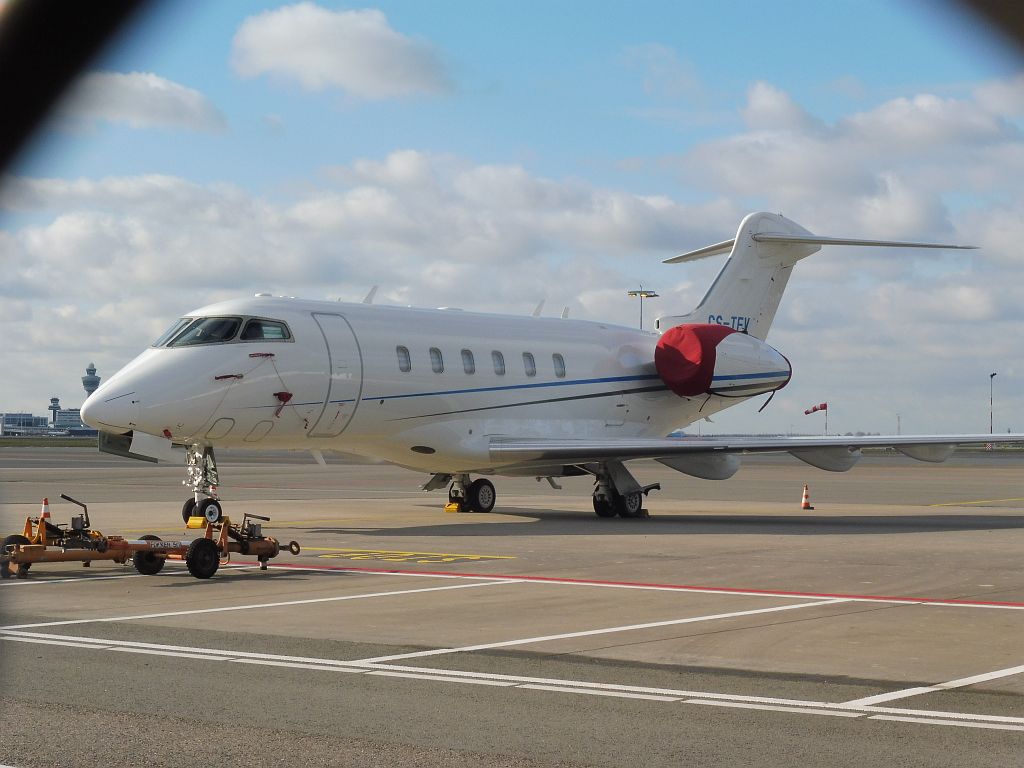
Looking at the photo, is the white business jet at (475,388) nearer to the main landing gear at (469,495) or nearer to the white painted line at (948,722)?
the main landing gear at (469,495)

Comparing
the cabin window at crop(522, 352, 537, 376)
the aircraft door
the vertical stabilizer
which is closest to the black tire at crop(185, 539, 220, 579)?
the aircraft door

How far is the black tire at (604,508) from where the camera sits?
26.7 m

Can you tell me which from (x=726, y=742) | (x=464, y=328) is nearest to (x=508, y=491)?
(x=464, y=328)

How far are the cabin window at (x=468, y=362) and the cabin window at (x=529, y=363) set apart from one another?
5.28ft

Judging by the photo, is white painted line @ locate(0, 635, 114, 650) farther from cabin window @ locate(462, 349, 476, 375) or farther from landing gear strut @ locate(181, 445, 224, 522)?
cabin window @ locate(462, 349, 476, 375)

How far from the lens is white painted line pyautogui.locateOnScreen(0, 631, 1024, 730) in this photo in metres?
7.25

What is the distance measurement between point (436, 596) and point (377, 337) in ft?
37.4

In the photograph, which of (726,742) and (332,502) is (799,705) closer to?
(726,742)

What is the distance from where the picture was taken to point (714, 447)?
24.5 meters

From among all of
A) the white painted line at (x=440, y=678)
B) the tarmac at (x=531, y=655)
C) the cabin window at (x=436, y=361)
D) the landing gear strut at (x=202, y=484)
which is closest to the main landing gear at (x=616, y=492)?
the cabin window at (x=436, y=361)

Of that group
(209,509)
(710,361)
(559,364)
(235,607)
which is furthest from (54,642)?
(710,361)

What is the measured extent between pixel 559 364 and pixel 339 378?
6.69 metres

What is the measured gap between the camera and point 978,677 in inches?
335

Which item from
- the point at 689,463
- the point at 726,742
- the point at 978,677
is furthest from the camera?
the point at 689,463
